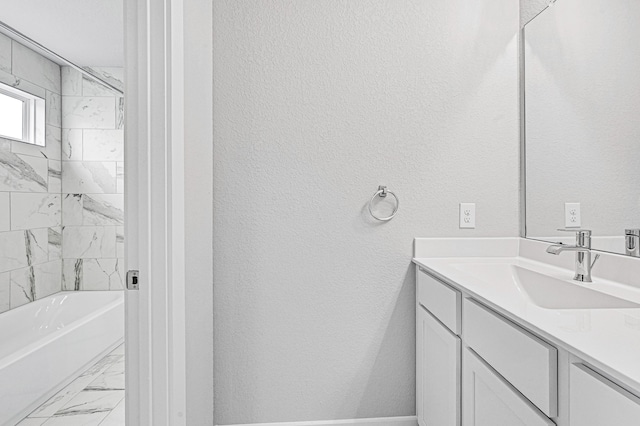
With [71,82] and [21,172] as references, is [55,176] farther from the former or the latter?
[71,82]

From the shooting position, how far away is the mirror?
1.30 m

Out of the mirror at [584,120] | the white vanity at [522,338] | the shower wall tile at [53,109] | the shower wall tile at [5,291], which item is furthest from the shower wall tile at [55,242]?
Answer: the mirror at [584,120]

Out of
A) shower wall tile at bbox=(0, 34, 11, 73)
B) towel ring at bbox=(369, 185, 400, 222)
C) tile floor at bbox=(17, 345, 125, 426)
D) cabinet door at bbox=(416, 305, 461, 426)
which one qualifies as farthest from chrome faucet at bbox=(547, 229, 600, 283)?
shower wall tile at bbox=(0, 34, 11, 73)

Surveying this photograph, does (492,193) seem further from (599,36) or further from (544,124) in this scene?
(599,36)

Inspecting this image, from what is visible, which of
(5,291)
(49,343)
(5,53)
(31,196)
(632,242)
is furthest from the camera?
(31,196)

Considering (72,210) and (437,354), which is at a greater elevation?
(72,210)

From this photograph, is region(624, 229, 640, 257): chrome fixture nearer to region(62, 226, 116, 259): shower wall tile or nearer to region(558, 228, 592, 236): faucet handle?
region(558, 228, 592, 236): faucet handle

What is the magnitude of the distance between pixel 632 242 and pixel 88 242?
3572 millimetres

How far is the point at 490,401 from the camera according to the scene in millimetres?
1132

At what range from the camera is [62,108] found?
327cm

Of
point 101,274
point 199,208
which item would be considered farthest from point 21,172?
point 199,208

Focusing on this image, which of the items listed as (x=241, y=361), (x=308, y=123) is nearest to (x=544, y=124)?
(x=308, y=123)

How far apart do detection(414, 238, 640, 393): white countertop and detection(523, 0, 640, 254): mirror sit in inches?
4.0

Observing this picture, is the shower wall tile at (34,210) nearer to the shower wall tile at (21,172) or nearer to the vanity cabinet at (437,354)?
the shower wall tile at (21,172)
